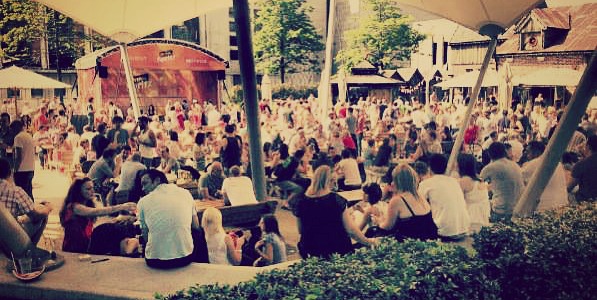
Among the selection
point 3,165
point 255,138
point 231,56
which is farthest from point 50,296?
point 231,56

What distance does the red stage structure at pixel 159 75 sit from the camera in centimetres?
2775

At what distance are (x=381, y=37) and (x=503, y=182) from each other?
3424 centimetres

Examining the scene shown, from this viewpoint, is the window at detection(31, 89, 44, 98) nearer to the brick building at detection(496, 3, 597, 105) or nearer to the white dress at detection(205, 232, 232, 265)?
the brick building at detection(496, 3, 597, 105)

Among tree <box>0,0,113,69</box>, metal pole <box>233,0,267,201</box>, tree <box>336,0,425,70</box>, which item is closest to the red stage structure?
tree <box>0,0,113,69</box>

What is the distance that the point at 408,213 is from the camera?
17.9ft

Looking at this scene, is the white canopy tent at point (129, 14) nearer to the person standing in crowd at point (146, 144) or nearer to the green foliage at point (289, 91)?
the person standing in crowd at point (146, 144)

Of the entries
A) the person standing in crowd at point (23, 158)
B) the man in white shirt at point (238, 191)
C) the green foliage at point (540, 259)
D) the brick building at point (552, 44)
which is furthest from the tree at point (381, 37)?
the green foliage at point (540, 259)

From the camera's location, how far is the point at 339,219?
16.6 ft

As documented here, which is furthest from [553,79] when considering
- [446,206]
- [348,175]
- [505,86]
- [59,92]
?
[59,92]

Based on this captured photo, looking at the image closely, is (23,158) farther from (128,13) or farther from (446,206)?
(446,206)

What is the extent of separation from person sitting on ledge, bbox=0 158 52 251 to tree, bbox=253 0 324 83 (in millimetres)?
35288

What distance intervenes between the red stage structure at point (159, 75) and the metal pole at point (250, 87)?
2074 centimetres

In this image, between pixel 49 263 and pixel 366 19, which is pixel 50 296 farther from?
pixel 366 19

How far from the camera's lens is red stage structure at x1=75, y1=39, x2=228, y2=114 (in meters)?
27.8
